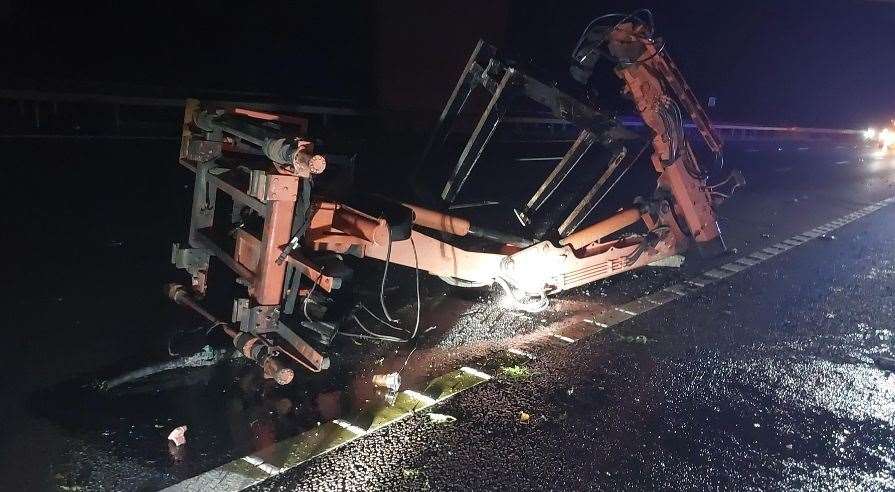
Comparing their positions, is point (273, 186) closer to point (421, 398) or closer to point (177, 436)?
point (177, 436)

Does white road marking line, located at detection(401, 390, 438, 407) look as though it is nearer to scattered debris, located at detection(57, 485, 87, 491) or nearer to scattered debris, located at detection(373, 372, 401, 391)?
scattered debris, located at detection(373, 372, 401, 391)

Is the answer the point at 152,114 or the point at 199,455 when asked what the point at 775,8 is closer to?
the point at 152,114

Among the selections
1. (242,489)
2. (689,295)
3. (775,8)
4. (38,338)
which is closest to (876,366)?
(689,295)

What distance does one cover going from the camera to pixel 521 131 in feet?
64.6

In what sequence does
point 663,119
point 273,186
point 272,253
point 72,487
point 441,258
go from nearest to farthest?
point 72,487
point 273,186
point 272,253
point 441,258
point 663,119

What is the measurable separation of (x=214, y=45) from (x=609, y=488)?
16895 millimetres

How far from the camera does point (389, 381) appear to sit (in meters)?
4.45

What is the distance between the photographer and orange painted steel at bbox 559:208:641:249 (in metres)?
6.27

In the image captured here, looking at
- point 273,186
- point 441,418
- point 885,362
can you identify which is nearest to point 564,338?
point 441,418

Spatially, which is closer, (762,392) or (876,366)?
(762,392)

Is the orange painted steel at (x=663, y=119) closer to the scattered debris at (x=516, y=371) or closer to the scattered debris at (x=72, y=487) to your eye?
the scattered debris at (x=516, y=371)

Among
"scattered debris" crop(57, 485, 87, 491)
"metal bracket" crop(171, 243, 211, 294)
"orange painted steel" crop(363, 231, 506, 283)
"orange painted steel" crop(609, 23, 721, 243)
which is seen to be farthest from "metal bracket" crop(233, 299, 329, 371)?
"orange painted steel" crop(609, 23, 721, 243)

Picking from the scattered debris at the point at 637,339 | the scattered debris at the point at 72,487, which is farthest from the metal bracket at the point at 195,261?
the scattered debris at the point at 637,339

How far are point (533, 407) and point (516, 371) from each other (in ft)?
1.85
